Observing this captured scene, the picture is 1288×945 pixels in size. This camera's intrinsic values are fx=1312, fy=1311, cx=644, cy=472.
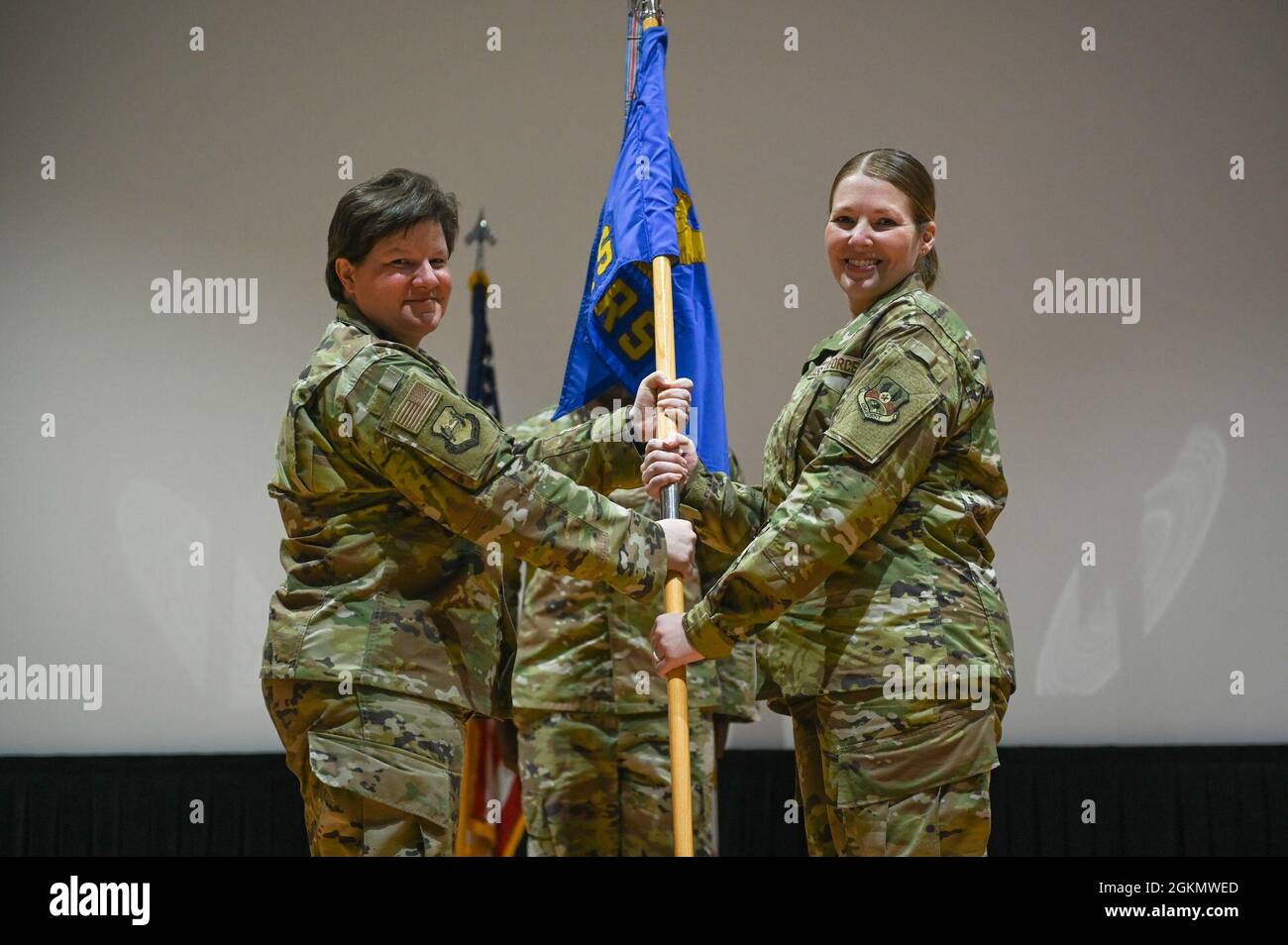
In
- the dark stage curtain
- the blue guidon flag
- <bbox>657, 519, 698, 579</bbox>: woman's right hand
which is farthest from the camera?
the dark stage curtain

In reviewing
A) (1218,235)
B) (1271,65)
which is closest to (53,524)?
(1218,235)

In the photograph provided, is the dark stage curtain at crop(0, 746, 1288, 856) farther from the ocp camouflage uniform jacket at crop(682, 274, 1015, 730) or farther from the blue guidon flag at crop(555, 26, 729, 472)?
the ocp camouflage uniform jacket at crop(682, 274, 1015, 730)

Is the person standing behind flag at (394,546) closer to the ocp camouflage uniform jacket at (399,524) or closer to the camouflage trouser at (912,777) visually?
the ocp camouflage uniform jacket at (399,524)

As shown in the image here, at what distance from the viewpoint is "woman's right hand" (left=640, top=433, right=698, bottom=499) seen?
2754mm

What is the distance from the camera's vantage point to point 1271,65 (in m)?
5.30

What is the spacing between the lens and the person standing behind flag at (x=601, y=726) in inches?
139

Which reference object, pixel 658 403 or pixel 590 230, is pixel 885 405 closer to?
pixel 658 403

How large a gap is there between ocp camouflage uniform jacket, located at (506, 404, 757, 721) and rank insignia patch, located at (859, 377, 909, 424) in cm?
126

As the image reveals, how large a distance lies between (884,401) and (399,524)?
2.92 feet

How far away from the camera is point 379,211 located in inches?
95.0

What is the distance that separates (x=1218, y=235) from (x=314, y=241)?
11.9 feet

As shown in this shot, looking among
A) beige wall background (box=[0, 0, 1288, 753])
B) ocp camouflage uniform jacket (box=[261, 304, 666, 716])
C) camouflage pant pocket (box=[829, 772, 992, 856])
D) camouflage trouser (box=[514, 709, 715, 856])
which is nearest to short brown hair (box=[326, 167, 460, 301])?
ocp camouflage uniform jacket (box=[261, 304, 666, 716])
